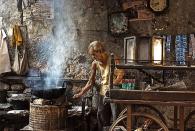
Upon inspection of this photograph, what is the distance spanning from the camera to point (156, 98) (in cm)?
555

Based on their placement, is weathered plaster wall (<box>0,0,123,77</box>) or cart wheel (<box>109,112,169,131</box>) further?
weathered plaster wall (<box>0,0,123,77</box>)

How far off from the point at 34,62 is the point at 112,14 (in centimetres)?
226

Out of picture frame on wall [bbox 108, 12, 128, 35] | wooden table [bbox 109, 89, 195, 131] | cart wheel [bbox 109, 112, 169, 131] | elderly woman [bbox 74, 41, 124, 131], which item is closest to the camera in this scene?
wooden table [bbox 109, 89, 195, 131]

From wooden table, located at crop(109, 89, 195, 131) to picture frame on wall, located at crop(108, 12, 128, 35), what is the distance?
3.28m

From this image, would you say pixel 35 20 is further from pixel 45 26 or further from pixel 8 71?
pixel 8 71

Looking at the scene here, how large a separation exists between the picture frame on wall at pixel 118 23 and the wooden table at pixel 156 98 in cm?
328

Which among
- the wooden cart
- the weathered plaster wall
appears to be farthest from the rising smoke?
the wooden cart

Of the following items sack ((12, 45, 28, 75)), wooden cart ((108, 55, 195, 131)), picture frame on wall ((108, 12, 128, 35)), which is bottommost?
wooden cart ((108, 55, 195, 131))

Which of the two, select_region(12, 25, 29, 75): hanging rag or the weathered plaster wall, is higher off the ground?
the weathered plaster wall

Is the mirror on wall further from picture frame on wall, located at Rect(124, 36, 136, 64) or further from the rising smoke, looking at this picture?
the rising smoke

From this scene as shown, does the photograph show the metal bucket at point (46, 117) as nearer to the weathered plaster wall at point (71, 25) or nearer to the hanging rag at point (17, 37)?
the weathered plaster wall at point (71, 25)

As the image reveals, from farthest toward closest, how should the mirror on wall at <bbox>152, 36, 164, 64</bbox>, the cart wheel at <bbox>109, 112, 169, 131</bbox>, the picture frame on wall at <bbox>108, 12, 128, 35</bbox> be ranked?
the picture frame on wall at <bbox>108, 12, 128, 35</bbox> < the mirror on wall at <bbox>152, 36, 164, 64</bbox> < the cart wheel at <bbox>109, 112, 169, 131</bbox>

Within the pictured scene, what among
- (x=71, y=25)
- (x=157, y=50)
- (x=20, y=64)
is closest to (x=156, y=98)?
(x=157, y=50)

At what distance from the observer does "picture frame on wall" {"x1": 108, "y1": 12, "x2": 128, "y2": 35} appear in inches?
343
